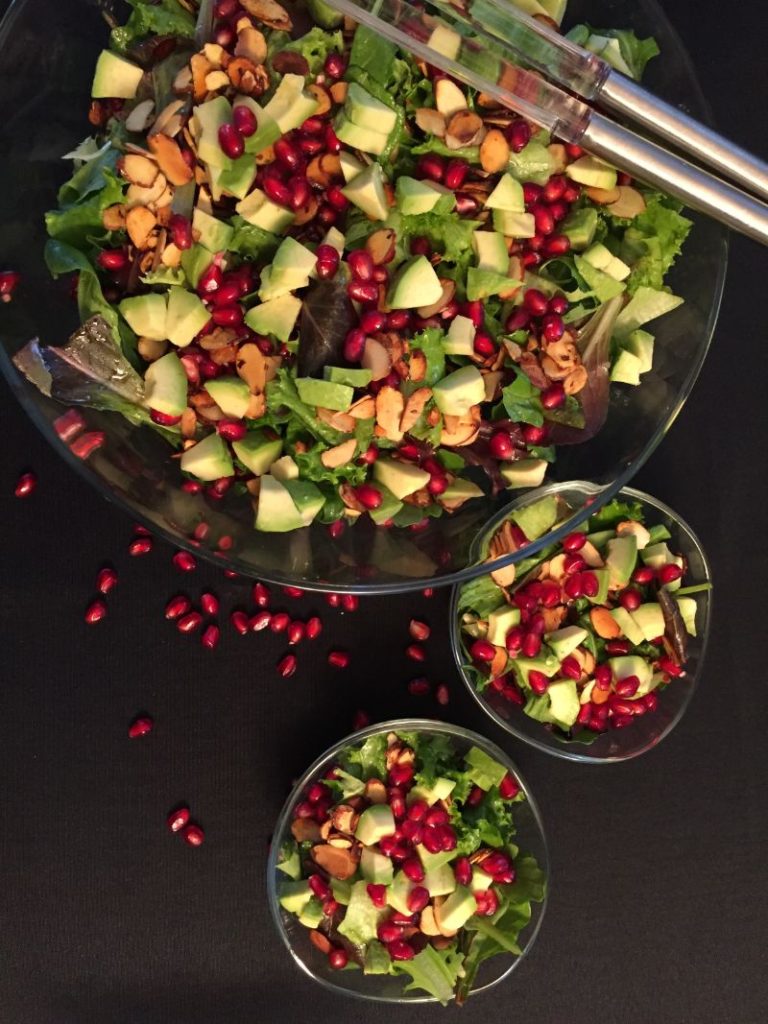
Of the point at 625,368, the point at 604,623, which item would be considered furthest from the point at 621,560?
the point at 625,368

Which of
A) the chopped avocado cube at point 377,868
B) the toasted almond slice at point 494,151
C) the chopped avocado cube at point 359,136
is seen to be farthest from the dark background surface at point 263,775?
the chopped avocado cube at point 359,136

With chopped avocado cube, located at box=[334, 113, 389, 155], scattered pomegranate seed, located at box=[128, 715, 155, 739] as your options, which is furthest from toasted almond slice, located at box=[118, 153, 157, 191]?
scattered pomegranate seed, located at box=[128, 715, 155, 739]

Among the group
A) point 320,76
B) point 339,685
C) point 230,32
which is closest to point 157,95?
point 230,32

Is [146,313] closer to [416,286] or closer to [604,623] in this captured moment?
[416,286]

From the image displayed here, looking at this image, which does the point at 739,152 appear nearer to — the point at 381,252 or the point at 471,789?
the point at 381,252

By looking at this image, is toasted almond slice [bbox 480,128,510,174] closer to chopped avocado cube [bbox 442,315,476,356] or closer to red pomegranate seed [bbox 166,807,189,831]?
chopped avocado cube [bbox 442,315,476,356]

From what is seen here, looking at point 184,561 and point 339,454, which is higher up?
point 339,454

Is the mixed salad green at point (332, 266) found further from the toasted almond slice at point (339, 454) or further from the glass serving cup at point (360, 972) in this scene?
the glass serving cup at point (360, 972)
